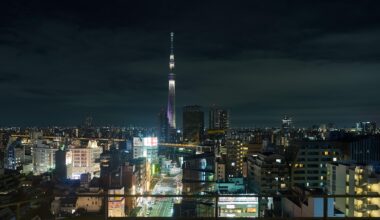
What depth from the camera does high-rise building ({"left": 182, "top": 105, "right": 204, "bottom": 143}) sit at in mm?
60719

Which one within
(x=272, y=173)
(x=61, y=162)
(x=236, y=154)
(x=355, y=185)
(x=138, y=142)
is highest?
(x=355, y=185)

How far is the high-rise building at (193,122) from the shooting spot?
199 ft

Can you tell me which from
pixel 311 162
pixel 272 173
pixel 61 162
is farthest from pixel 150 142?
pixel 311 162

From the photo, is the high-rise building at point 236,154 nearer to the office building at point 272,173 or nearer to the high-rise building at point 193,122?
the office building at point 272,173

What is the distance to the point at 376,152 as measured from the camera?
24.1 meters

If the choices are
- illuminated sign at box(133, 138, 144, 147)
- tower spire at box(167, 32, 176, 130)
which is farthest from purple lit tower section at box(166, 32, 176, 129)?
illuminated sign at box(133, 138, 144, 147)

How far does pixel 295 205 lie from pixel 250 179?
9.97 m

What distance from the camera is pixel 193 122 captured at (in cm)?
6338

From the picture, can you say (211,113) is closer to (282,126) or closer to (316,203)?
(282,126)

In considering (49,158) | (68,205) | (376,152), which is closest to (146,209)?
(68,205)

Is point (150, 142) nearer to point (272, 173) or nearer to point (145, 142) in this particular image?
point (145, 142)

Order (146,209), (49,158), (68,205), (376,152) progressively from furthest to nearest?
(49,158) < (376,152) < (146,209) < (68,205)

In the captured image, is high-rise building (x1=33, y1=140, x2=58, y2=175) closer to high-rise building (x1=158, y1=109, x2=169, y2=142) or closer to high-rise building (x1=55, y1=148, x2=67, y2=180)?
high-rise building (x1=55, y1=148, x2=67, y2=180)

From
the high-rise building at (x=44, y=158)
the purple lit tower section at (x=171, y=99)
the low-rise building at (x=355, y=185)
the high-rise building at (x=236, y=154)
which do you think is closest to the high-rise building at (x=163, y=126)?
the purple lit tower section at (x=171, y=99)
